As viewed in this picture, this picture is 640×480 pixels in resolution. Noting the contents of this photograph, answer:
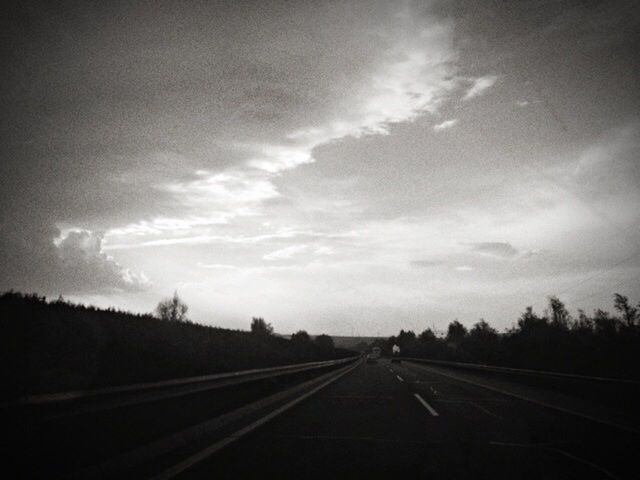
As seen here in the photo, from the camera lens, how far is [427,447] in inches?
241

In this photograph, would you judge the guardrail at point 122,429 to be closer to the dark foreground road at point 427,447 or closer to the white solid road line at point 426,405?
the dark foreground road at point 427,447

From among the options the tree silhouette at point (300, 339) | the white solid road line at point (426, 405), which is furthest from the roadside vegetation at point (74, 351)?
the tree silhouette at point (300, 339)

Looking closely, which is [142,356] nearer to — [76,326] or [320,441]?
[76,326]

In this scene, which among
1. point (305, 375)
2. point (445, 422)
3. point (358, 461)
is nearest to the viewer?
point (358, 461)

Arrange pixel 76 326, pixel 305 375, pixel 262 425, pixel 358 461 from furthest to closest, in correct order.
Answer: pixel 305 375, pixel 76 326, pixel 262 425, pixel 358 461

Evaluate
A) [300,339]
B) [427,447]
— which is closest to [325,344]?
[300,339]

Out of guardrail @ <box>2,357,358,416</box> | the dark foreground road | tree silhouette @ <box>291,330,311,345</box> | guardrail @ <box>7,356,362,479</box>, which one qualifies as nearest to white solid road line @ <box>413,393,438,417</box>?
the dark foreground road

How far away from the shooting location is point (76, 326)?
17516mm

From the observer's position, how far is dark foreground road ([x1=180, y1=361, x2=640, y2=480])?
16.0ft

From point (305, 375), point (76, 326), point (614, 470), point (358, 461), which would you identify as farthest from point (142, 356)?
point (614, 470)

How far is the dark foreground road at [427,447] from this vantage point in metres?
4.88

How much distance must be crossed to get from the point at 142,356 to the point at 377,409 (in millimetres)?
12502

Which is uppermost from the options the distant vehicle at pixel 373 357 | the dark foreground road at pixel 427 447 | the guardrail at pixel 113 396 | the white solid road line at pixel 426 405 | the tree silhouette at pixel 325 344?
the guardrail at pixel 113 396

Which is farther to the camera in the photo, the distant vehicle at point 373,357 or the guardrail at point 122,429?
the distant vehicle at point 373,357
